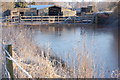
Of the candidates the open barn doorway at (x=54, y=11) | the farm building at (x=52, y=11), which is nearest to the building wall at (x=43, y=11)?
the farm building at (x=52, y=11)

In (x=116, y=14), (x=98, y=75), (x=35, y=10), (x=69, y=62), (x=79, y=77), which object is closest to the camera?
(x=79, y=77)

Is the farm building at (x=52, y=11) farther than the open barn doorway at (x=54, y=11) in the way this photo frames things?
No

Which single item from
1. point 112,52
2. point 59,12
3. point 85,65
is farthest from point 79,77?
point 59,12

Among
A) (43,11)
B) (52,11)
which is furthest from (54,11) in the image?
(43,11)

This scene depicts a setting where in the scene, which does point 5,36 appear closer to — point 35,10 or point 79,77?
point 79,77

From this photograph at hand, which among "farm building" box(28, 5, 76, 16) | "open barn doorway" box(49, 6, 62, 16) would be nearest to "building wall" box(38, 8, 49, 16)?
"farm building" box(28, 5, 76, 16)

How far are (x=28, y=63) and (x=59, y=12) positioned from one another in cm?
1893

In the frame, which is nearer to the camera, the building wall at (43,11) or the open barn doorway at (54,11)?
the building wall at (43,11)

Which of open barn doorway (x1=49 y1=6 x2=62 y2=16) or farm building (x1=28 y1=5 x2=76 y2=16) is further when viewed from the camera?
open barn doorway (x1=49 y1=6 x2=62 y2=16)

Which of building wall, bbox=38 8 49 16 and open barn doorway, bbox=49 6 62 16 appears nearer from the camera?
building wall, bbox=38 8 49 16

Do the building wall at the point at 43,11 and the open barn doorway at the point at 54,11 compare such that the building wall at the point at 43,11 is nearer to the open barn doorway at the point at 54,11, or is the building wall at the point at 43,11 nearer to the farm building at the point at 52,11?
the farm building at the point at 52,11

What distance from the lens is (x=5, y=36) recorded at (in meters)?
7.88

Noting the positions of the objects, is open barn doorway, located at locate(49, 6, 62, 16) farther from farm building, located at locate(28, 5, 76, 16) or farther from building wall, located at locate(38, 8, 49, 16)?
building wall, located at locate(38, 8, 49, 16)

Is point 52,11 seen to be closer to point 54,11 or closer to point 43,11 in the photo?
point 54,11
